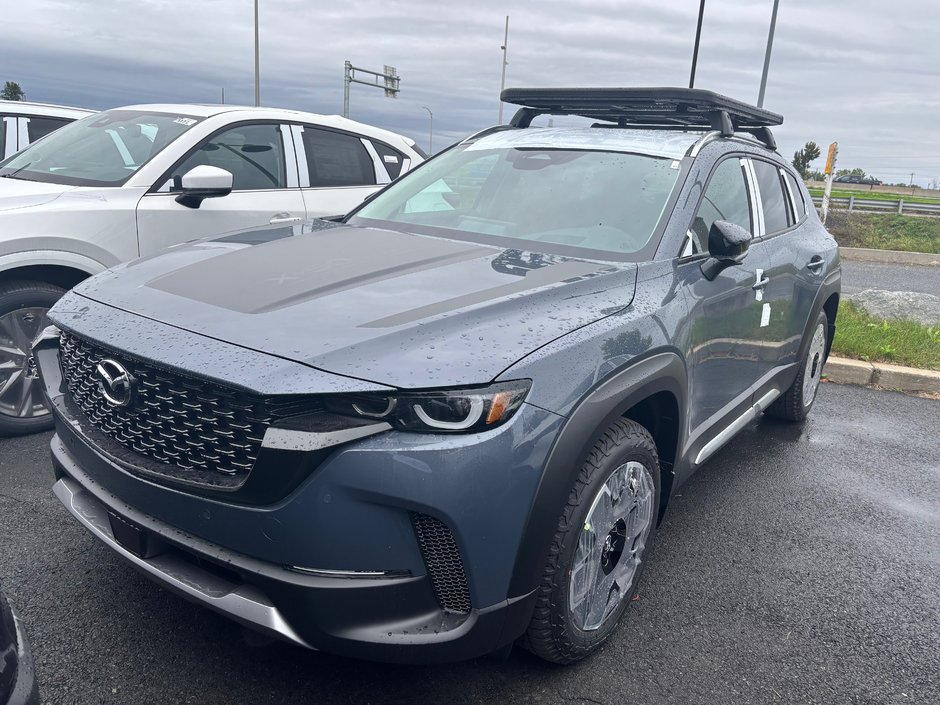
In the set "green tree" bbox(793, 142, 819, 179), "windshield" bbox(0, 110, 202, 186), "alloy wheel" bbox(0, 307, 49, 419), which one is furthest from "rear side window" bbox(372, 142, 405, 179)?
"green tree" bbox(793, 142, 819, 179)

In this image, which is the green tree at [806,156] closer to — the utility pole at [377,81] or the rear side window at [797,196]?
the utility pole at [377,81]

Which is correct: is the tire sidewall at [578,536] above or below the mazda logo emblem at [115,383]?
below

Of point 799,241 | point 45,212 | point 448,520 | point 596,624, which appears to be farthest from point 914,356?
point 45,212

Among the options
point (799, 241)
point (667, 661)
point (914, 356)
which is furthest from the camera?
point (914, 356)

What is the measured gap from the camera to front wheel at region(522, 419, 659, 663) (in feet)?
7.39

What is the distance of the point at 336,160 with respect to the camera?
575 centimetres

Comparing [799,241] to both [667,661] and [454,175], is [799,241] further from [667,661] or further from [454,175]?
[667,661]

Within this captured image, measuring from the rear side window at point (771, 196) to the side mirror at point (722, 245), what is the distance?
1.04 m

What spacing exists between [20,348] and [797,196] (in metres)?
4.53

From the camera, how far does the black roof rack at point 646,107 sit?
3.62m

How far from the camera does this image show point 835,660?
2723 millimetres

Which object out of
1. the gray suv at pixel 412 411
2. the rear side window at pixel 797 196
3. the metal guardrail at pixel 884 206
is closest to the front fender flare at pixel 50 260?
the gray suv at pixel 412 411

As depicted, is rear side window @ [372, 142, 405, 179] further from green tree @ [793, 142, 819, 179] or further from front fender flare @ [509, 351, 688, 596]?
green tree @ [793, 142, 819, 179]

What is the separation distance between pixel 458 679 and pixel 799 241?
10.5 ft
